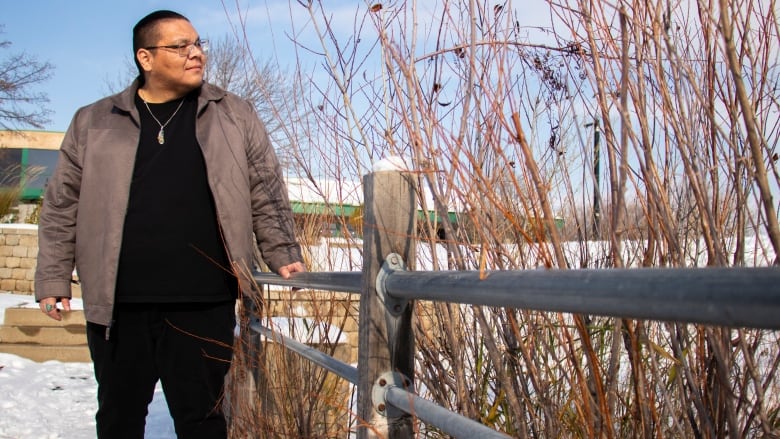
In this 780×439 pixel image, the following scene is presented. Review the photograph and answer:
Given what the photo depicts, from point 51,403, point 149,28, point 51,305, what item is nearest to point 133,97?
point 149,28

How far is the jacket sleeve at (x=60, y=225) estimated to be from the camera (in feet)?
8.11

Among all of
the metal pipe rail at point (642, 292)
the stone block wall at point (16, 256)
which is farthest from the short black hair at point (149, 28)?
the stone block wall at point (16, 256)

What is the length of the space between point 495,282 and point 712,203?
66 cm

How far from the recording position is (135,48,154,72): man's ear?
8.27 ft

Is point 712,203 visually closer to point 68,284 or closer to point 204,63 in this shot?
point 204,63

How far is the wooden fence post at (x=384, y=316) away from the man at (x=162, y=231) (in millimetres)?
969

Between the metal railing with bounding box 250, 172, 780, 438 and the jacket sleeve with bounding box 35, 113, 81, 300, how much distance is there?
90 cm

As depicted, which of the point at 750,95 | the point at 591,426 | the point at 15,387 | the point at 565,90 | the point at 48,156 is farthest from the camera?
the point at 48,156

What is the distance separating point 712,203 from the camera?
1.43 meters

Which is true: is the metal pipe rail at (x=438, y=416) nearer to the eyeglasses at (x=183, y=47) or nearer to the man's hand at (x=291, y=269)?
the man's hand at (x=291, y=269)

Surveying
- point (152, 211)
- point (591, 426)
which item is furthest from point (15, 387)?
point (591, 426)

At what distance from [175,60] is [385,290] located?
1415mm

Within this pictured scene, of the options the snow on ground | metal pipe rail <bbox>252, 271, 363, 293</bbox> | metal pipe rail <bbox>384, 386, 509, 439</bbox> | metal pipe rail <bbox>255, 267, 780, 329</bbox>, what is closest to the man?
metal pipe rail <bbox>252, 271, 363, 293</bbox>

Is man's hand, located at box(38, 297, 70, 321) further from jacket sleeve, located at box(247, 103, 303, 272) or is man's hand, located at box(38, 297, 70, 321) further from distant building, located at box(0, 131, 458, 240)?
distant building, located at box(0, 131, 458, 240)
